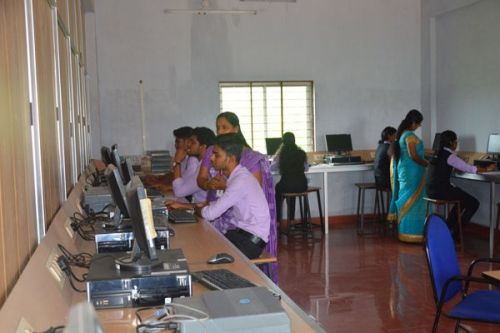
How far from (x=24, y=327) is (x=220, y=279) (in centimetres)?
86

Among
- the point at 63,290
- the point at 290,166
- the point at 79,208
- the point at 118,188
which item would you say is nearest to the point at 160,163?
the point at 290,166

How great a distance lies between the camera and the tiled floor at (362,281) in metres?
3.83

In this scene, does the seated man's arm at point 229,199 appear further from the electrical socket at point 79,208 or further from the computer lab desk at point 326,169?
the computer lab desk at point 326,169

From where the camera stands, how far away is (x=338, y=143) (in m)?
7.75

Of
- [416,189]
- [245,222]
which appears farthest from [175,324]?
[416,189]

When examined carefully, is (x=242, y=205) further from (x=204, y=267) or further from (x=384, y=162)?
(x=384, y=162)

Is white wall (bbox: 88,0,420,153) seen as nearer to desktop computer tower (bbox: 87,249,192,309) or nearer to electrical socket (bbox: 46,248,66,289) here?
electrical socket (bbox: 46,248,66,289)

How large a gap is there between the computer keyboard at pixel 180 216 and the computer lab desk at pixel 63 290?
20.6 inches

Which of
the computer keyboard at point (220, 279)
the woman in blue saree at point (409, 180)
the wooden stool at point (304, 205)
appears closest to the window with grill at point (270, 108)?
the wooden stool at point (304, 205)

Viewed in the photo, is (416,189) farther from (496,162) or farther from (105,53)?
(105,53)

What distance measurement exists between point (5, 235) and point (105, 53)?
6044 millimetres

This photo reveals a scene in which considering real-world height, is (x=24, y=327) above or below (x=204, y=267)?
above

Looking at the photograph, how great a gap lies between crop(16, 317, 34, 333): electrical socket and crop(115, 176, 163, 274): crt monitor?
556 mm

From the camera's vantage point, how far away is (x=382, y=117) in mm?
8102
